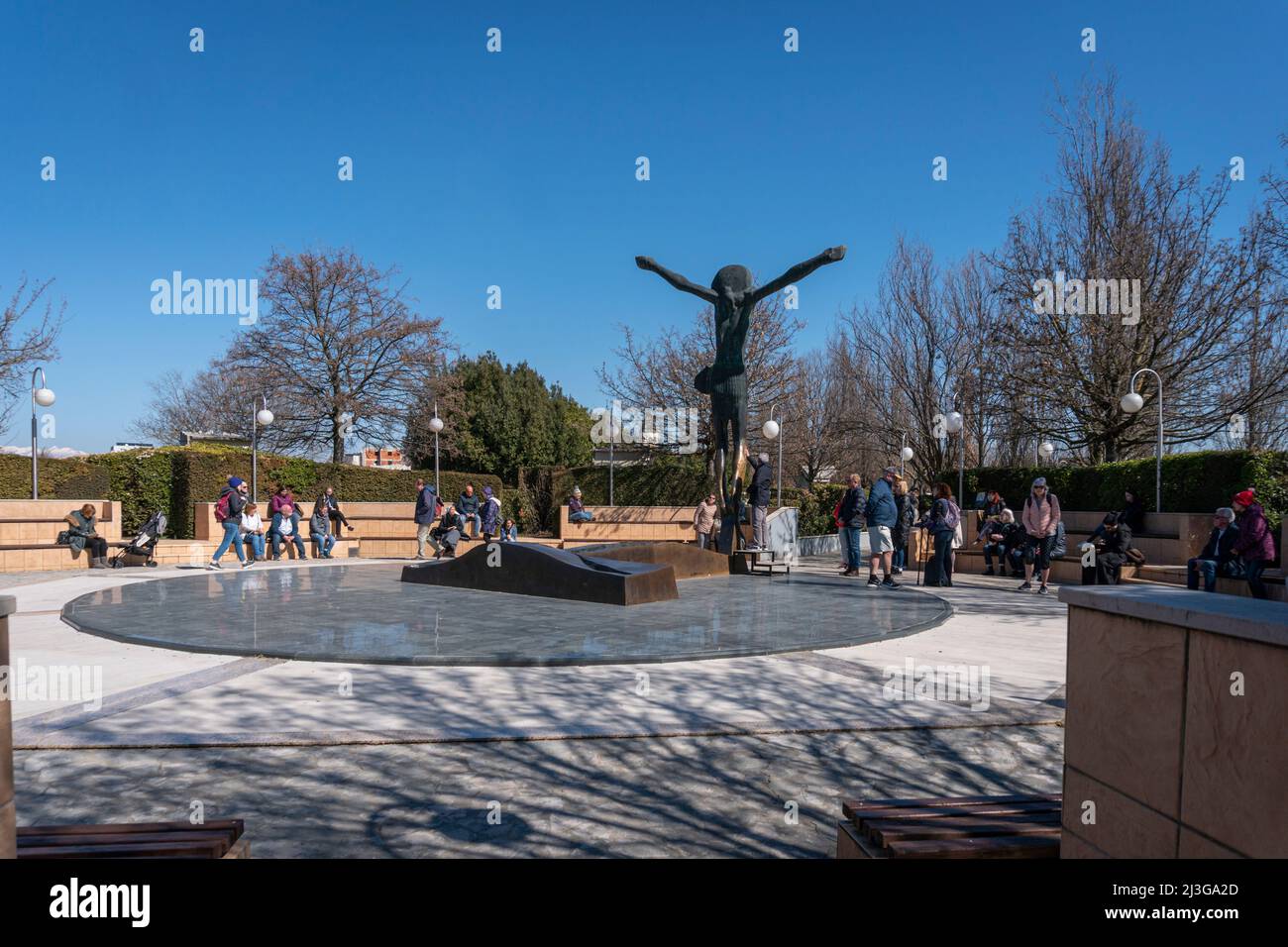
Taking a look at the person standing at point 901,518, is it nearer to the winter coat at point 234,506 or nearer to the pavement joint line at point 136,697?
the pavement joint line at point 136,697

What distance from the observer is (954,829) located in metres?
2.67

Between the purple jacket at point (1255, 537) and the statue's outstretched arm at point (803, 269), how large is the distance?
6638 mm

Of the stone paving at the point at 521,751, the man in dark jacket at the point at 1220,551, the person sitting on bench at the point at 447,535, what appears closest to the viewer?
the stone paving at the point at 521,751

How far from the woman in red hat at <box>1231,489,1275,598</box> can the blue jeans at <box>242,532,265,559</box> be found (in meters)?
17.5

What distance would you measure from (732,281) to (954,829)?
42.4ft

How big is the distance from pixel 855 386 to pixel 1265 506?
968 inches

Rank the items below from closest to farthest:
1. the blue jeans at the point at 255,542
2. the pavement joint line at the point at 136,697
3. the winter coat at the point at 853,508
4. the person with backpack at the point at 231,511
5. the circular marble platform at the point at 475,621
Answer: the pavement joint line at the point at 136,697, the circular marble platform at the point at 475,621, the winter coat at the point at 853,508, the person with backpack at the point at 231,511, the blue jeans at the point at 255,542

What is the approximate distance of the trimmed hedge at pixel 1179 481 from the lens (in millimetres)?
15078

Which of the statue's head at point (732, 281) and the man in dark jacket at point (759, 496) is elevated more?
the statue's head at point (732, 281)

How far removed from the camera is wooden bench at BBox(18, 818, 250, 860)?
2363 millimetres

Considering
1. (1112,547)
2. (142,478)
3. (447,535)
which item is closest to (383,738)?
(1112,547)

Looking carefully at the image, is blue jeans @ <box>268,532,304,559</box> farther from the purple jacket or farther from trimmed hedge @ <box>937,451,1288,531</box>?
trimmed hedge @ <box>937,451,1288,531</box>

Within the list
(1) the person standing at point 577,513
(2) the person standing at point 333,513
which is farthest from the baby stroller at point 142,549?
(1) the person standing at point 577,513
